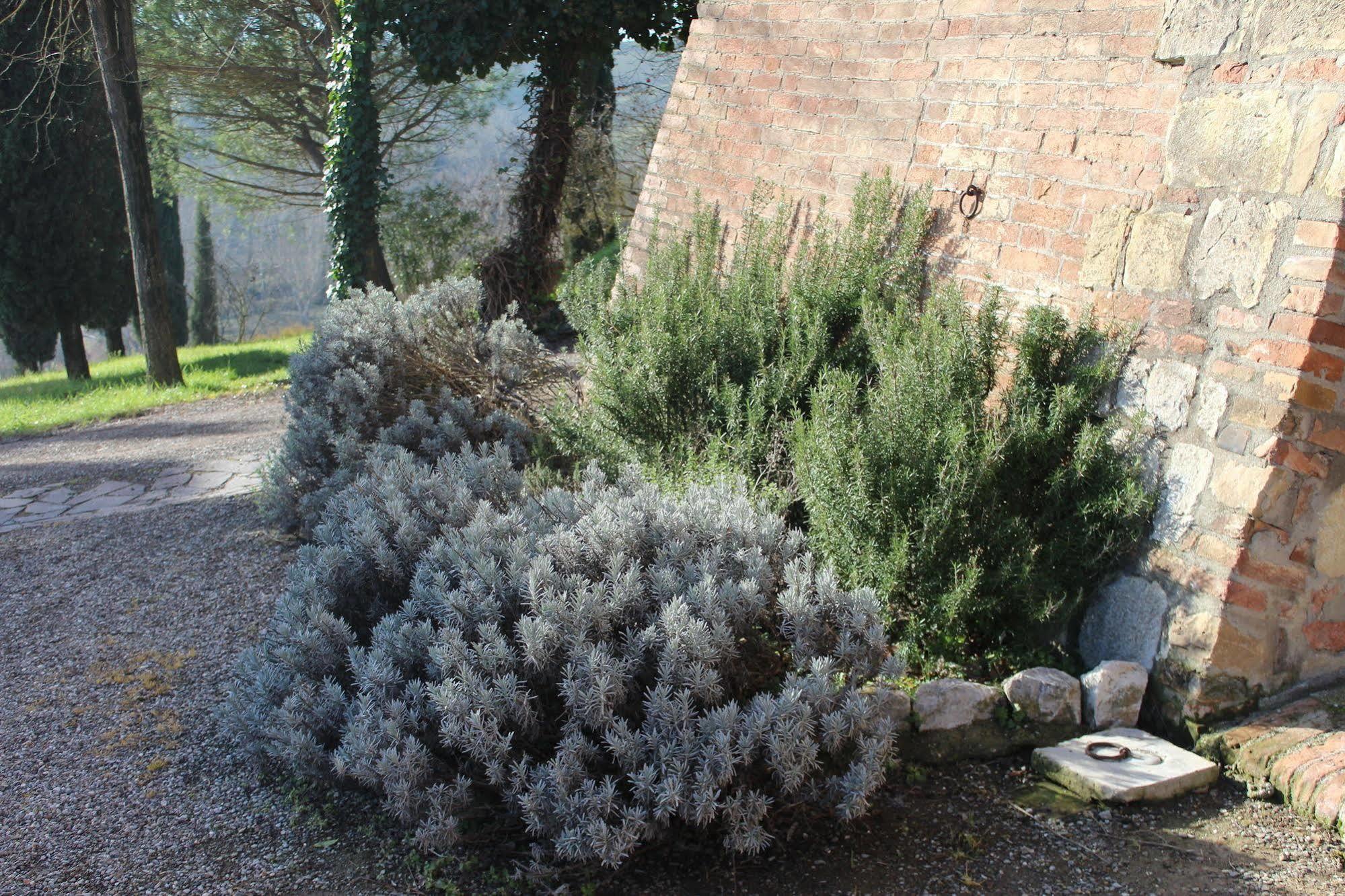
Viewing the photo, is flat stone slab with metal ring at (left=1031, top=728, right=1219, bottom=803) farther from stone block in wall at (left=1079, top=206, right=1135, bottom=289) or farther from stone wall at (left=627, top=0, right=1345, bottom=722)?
stone block in wall at (left=1079, top=206, right=1135, bottom=289)

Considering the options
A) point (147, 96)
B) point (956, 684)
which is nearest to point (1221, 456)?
point (956, 684)

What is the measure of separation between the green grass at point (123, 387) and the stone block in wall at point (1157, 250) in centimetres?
635

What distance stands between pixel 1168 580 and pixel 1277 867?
87cm

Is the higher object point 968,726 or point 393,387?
point 393,387

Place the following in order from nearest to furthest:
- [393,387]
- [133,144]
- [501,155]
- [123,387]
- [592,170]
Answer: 1. [393,387]
2. [133,144]
3. [592,170]
4. [123,387]
5. [501,155]

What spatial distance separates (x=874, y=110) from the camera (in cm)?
454

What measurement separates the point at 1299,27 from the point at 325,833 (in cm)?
349

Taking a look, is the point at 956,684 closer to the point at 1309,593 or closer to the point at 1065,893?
the point at 1065,893

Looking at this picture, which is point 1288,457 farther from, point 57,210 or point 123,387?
point 57,210

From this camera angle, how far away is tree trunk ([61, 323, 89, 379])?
13.6 meters

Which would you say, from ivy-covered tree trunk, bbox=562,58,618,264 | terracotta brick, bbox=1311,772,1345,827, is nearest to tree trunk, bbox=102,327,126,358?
ivy-covered tree trunk, bbox=562,58,618,264

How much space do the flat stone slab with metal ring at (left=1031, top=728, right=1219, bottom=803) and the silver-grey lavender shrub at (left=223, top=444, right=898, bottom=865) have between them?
545 mm

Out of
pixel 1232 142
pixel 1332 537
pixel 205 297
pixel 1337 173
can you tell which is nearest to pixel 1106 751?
pixel 1332 537

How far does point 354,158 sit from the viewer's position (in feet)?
32.7
